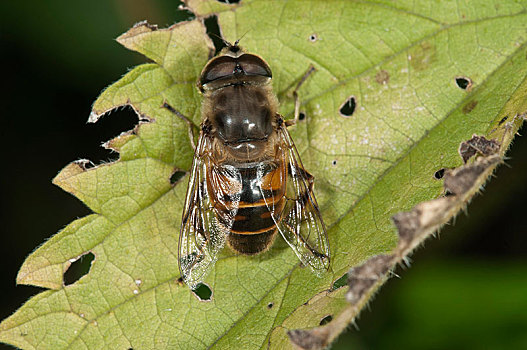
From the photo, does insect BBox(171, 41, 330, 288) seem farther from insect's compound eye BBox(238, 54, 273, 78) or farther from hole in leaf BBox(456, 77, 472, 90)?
hole in leaf BBox(456, 77, 472, 90)

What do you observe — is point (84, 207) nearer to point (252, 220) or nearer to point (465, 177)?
point (252, 220)

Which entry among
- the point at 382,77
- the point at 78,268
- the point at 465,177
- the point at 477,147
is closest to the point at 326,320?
the point at 465,177

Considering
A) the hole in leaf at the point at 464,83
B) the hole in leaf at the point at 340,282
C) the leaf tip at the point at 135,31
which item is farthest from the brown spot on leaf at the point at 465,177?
the leaf tip at the point at 135,31

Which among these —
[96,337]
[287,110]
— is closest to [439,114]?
[287,110]

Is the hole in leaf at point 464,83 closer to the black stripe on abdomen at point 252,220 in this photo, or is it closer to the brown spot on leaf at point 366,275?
the black stripe on abdomen at point 252,220

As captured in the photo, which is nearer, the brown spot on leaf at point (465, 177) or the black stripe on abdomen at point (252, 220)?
the brown spot on leaf at point (465, 177)

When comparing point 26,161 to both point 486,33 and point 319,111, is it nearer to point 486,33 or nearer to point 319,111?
point 319,111
